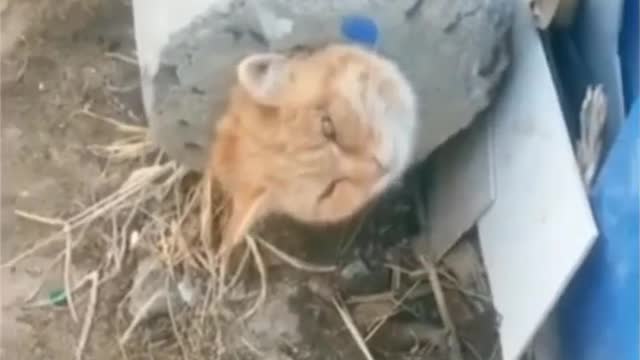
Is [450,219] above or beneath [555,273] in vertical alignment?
beneath

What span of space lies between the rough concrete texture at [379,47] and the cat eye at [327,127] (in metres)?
0.06

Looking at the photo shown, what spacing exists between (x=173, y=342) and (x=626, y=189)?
446 mm

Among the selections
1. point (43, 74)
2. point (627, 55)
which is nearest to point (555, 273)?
point (627, 55)

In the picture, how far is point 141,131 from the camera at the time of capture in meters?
1.57

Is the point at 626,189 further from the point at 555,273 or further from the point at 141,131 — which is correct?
the point at 141,131

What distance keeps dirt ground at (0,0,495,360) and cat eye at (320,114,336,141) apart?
17 cm

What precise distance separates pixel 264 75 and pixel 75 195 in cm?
32

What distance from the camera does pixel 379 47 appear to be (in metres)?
1.27

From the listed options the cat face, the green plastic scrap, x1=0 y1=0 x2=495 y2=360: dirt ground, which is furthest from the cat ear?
the green plastic scrap

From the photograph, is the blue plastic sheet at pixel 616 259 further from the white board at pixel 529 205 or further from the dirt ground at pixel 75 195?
the dirt ground at pixel 75 195

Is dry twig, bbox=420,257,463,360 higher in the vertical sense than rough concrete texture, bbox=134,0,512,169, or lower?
lower

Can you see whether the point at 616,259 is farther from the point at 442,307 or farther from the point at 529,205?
the point at 442,307

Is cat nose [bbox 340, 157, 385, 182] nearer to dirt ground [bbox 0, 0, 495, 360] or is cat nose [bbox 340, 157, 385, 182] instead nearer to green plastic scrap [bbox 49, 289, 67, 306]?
dirt ground [bbox 0, 0, 495, 360]

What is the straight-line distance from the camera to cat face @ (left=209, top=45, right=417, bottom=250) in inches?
50.1
